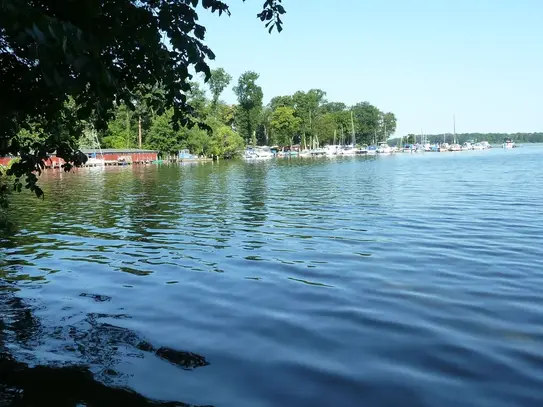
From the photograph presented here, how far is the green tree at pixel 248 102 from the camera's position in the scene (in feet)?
502

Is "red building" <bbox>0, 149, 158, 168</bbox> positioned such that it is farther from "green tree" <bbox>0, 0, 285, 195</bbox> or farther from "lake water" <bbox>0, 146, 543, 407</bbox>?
"green tree" <bbox>0, 0, 285, 195</bbox>

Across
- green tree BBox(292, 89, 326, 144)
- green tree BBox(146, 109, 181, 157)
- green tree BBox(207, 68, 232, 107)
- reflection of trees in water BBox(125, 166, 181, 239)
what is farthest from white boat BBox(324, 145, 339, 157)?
reflection of trees in water BBox(125, 166, 181, 239)

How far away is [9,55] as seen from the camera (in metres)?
5.76

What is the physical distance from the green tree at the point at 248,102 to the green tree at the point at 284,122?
9.24 metres

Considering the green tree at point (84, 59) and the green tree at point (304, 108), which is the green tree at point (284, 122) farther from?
the green tree at point (84, 59)

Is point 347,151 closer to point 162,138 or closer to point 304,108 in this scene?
point 304,108

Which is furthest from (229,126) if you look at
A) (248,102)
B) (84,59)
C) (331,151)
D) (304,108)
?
(84,59)

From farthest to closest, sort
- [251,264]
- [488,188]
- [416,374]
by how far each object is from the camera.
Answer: [488,188], [251,264], [416,374]

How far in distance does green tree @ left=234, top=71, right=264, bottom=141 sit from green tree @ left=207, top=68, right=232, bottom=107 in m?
14.5

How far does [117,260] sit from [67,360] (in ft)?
23.3

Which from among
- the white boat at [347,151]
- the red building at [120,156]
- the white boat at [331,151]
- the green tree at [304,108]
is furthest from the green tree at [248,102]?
the red building at [120,156]

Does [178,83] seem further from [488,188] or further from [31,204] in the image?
[488,188]

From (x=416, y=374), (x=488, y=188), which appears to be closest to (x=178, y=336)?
(x=416, y=374)

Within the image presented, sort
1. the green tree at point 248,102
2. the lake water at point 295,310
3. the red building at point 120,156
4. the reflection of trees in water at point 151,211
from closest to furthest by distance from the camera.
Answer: the lake water at point 295,310 < the reflection of trees in water at point 151,211 < the red building at point 120,156 < the green tree at point 248,102
